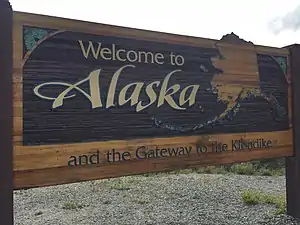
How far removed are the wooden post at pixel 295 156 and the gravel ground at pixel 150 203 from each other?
0.79 feet

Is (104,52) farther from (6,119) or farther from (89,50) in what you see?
(6,119)

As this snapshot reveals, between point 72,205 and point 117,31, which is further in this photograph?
point 72,205

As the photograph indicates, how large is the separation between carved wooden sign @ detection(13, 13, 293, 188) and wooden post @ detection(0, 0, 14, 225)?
64 mm

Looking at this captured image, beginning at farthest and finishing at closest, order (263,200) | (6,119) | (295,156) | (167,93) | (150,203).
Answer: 1. (150,203)
2. (263,200)
3. (295,156)
4. (167,93)
5. (6,119)

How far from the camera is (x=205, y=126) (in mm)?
4668

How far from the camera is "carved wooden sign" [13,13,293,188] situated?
3.51 metres

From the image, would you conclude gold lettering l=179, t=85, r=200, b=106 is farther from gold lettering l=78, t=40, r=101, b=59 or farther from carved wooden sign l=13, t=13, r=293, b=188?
gold lettering l=78, t=40, r=101, b=59

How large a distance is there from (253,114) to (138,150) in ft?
6.25

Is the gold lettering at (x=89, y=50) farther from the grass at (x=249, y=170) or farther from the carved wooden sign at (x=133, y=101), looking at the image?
the grass at (x=249, y=170)

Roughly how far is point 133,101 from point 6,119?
1324 millimetres

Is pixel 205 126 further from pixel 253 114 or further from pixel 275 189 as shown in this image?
pixel 275 189

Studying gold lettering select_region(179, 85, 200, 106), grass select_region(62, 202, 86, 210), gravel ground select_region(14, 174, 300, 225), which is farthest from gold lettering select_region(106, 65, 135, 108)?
→ grass select_region(62, 202, 86, 210)

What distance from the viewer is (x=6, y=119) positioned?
3.35m

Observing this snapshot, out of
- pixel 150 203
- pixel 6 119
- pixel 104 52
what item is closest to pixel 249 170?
pixel 150 203
